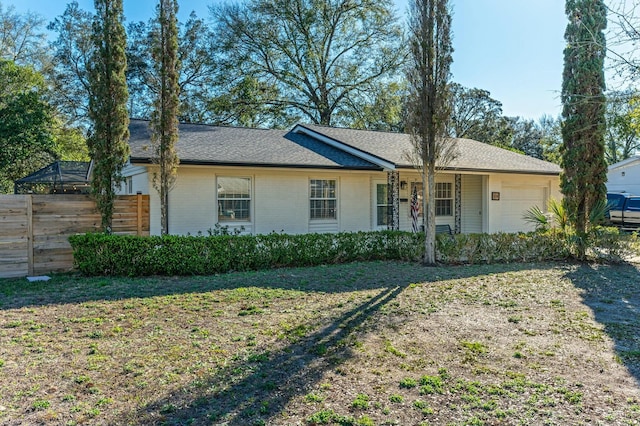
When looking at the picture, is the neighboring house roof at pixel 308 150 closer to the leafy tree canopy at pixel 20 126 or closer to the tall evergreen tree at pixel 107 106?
the tall evergreen tree at pixel 107 106

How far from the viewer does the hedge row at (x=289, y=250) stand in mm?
9008

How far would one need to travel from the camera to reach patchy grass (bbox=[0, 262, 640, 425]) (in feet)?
11.3

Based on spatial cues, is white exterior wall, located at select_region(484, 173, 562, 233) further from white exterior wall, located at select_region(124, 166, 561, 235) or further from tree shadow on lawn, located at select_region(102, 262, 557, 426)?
tree shadow on lawn, located at select_region(102, 262, 557, 426)

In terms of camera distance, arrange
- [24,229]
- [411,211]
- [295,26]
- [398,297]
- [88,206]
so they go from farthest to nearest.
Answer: [295,26] < [411,211] < [88,206] < [24,229] < [398,297]

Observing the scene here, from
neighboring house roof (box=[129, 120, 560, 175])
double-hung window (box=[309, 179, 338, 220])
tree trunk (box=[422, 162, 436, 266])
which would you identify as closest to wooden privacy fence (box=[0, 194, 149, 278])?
neighboring house roof (box=[129, 120, 560, 175])

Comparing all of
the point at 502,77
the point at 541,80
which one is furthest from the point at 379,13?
the point at 541,80

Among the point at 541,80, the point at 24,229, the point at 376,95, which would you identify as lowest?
the point at 24,229

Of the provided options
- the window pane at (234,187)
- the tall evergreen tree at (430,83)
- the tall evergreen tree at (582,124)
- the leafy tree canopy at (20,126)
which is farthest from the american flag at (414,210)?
the leafy tree canopy at (20,126)

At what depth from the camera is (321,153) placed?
13898mm

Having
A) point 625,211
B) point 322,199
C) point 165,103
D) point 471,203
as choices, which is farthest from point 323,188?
point 625,211

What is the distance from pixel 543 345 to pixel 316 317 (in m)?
2.76

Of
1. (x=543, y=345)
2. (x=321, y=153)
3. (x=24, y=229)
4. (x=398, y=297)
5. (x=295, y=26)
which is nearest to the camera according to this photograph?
(x=543, y=345)

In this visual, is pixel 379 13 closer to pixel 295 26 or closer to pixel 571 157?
pixel 295 26

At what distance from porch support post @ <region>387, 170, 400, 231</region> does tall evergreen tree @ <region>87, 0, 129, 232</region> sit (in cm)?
787
